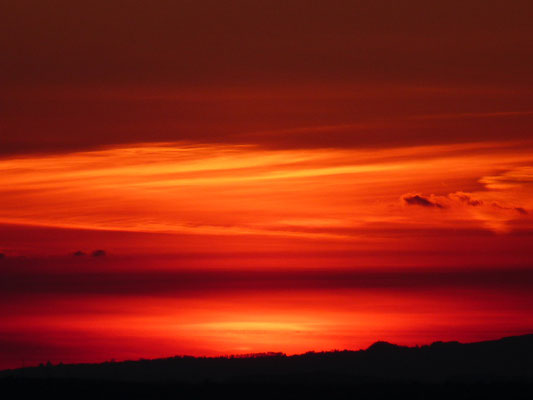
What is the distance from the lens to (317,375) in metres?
59.3

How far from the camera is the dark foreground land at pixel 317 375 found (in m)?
42.4

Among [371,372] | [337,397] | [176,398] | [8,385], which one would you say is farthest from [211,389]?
[371,372]

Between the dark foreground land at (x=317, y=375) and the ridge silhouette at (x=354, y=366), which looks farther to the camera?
the ridge silhouette at (x=354, y=366)

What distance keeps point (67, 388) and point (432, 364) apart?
29.0 m

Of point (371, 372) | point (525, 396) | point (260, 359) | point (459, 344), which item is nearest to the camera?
point (525, 396)

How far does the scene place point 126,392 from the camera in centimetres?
4294

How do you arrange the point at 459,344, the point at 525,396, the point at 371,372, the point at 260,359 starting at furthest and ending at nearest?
the point at 459,344 → the point at 260,359 → the point at 371,372 → the point at 525,396

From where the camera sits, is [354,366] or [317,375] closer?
[317,375]

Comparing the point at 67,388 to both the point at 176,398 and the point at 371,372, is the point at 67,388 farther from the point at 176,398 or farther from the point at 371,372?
the point at 371,372

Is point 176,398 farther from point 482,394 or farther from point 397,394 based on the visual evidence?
point 482,394

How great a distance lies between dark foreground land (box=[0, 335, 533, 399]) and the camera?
4241 cm

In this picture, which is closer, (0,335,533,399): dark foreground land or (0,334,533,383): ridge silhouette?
(0,335,533,399): dark foreground land

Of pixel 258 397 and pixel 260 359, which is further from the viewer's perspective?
pixel 260 359

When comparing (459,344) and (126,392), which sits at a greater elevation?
(459,344)
